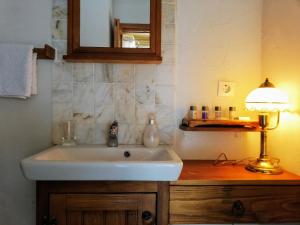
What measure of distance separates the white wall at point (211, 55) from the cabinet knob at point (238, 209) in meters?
0.44

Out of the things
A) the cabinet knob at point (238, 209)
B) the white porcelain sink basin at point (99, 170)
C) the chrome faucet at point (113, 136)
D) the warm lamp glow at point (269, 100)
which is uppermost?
the warm lamp glow at point (269, 100)

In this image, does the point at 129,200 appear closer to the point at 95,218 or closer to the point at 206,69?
the point at 95,218

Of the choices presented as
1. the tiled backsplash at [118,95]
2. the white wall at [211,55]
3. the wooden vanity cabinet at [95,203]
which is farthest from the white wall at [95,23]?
the wooden vanity cabinet at [95,203]

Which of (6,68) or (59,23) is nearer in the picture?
(6,68)

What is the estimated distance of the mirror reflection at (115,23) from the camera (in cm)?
126

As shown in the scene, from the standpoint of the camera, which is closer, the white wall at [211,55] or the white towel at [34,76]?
the white towel at [34,76]

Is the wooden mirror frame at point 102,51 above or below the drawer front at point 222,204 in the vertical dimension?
above

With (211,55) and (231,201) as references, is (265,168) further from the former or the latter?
(211,55)

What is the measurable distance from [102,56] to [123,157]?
536 millimetres

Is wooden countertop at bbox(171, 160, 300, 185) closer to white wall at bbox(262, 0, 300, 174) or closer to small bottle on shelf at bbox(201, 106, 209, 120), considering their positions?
white wall at bbox(262, 0, 300, 174)

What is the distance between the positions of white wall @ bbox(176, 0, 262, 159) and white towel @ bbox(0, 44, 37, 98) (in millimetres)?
780

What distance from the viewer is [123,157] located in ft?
3.97

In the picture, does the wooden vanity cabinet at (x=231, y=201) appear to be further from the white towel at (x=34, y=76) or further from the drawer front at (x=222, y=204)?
the white towel at (x=34, y=76)

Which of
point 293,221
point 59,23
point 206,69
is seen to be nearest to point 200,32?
point 206,69
